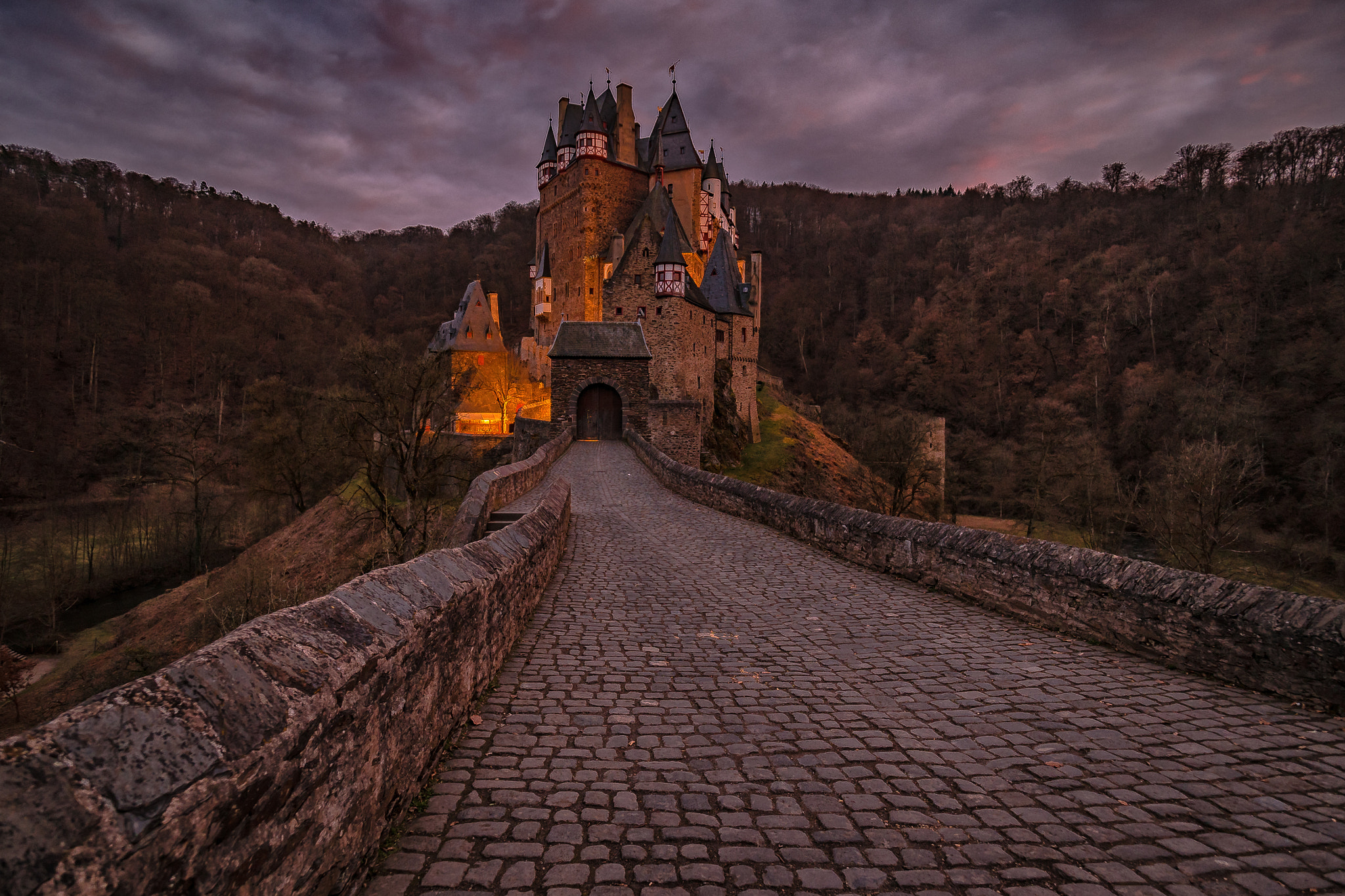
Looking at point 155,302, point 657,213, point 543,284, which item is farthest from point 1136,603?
point 155,302

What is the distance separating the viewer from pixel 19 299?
43094 mm

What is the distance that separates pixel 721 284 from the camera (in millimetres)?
38562

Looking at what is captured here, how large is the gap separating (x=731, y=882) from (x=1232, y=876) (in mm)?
1916

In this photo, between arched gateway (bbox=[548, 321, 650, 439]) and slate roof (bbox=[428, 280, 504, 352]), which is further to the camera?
slate roof (bbox=[428, 280, 504, 352])

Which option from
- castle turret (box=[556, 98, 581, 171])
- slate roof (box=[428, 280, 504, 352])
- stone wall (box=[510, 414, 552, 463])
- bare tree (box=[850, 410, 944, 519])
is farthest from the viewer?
castle turret (box=[556, 98, 581, 171])

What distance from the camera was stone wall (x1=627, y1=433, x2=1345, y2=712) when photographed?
13.0 feet

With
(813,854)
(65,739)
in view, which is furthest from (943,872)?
(65,739)

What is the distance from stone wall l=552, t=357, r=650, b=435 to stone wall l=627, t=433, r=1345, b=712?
1864 centimetres

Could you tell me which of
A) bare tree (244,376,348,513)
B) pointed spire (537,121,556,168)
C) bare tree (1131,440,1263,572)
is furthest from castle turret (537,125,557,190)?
bare tree (1131,440,1263,572)

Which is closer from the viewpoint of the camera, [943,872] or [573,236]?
[943,872]

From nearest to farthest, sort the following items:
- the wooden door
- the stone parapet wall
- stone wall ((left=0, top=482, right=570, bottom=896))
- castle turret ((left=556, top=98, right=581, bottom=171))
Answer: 1. stone wall ((left=0, top=482, right=570, bottom=896))
2. the stone parapet wall
3. the wooden door
4. castle turret ((left=556, top=98, right=581, bottom=171))

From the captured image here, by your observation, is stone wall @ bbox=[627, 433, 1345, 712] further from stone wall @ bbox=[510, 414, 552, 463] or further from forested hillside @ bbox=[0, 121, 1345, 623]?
stone wall @ bbox=[510, 414, 552, 463]

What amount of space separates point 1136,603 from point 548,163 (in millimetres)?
50035

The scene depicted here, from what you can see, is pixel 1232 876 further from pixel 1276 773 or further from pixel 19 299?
pixel 19 299
